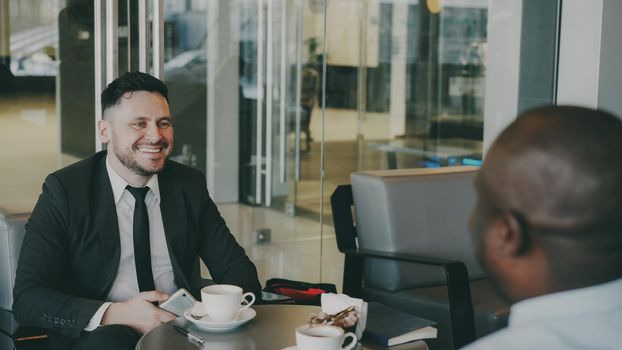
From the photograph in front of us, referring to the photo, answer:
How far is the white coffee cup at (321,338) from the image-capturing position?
6.68 ft

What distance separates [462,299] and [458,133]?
3.36 meters

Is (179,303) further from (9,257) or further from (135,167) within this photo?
(9,257)

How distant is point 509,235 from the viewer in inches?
39.4

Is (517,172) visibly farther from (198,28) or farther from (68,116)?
(198,28)

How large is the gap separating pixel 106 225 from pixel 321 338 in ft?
3.88

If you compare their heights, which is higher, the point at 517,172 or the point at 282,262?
the point at 517,172

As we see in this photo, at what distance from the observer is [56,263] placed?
2855mm

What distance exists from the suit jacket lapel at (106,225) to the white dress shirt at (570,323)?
2.13 metres

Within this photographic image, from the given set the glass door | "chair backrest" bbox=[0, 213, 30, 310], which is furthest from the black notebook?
the glass door

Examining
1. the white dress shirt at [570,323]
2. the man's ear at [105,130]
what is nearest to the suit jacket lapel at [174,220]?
the man's ear at [105,130]

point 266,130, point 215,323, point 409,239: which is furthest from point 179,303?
point 266,130

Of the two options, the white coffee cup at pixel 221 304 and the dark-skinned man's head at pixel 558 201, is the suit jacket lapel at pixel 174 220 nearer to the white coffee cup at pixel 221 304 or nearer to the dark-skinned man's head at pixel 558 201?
the white coffee cup at pixel 221 304

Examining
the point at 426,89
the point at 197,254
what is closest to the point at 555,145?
the point at 197,254

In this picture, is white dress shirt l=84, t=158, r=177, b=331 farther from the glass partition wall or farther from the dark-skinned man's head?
the dark-skinned man's head
